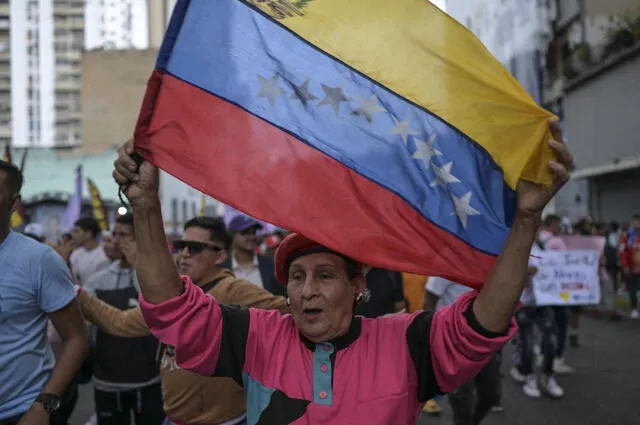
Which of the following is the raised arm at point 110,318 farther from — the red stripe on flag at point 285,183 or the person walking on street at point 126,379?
the red stripe on flag at point 285,183

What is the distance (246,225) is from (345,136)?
4299 millimetres

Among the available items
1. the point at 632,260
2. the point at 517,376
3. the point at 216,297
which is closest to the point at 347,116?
the point at 216,297

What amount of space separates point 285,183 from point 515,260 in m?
0.81

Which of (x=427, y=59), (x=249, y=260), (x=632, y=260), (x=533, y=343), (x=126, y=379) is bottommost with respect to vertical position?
(x=533, y=343)

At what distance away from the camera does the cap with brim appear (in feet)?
8.69

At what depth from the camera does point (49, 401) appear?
11.3ft

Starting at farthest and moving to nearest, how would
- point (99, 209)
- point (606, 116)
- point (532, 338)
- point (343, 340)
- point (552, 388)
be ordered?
1. point (606, 116)
2. point (99, 209)
3. point (532, 338)
4. point (552, 388)
5. point (343, 340)

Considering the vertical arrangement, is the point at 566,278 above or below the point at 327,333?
below

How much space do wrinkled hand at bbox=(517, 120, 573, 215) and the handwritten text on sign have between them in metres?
6.55

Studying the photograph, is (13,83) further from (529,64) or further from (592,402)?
(592,402)

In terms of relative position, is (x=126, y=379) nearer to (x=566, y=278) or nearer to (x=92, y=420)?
(x=92, y=420)

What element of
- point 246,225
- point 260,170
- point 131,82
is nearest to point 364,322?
point 260,170

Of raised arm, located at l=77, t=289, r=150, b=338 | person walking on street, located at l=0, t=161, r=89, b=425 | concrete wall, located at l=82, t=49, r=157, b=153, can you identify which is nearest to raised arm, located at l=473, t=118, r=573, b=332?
person walking on street, located at l=0, t=161, r=89, b=425

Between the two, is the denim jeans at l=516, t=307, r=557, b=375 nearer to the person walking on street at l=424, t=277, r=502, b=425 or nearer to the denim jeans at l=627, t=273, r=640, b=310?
the person walking on street at l=424, t=277, r=502, b=425
